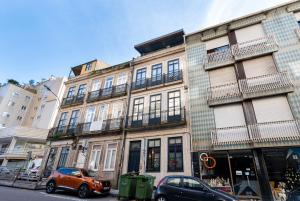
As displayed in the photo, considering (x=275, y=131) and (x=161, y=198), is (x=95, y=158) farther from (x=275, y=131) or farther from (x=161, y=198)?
(x=275, y=131)

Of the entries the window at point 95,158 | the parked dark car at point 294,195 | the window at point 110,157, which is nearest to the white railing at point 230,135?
the parked dark car at point 294,195

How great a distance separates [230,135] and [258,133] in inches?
64.3

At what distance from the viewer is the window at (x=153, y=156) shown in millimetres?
14109

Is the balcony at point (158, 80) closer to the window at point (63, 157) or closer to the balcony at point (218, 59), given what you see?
the balcony at point (218, 59)

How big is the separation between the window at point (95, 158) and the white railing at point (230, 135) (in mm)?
10296

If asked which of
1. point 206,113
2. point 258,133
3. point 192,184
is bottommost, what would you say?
point 192,184

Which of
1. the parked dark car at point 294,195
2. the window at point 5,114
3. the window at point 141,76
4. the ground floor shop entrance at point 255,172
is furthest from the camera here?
the window at point 5,114

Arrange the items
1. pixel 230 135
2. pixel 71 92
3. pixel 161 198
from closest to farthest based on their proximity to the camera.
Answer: pixel 161 198 → pixel 230 135 → pixel 71 92

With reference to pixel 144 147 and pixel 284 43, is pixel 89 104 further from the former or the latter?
pixel 284 43

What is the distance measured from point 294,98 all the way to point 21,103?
51616 millimetres

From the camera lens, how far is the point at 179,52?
57.4 ft

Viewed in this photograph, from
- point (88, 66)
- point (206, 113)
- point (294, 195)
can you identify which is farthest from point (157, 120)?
point (88, 66)

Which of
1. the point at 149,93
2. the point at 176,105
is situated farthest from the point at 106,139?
the point at 176,105

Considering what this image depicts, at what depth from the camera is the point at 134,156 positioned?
15367 millimetres
